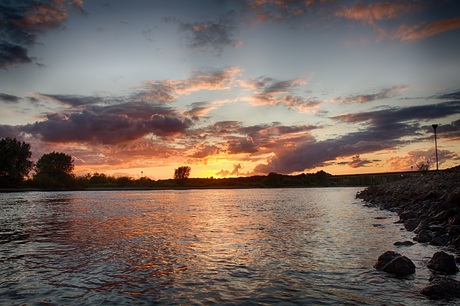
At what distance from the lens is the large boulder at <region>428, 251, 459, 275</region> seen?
11.6 meters

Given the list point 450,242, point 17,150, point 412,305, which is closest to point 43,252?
point 412,305

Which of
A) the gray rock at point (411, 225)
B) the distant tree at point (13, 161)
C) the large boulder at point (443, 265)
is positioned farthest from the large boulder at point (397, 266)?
the distant tree at point (13, 161)

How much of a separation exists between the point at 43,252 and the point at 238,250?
A: 985 cm

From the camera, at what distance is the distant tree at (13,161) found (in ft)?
475

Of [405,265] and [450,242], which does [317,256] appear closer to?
[405,265]

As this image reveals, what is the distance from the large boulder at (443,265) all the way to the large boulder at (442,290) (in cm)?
227

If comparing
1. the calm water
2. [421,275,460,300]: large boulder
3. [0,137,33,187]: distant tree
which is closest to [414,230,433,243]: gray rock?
the calm water

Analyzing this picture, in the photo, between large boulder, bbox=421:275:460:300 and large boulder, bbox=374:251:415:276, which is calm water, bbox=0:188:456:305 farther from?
large boulder, bbox=374:251:415:276

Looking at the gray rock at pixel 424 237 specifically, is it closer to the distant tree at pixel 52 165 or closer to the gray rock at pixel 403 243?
the gray rock at pixel 403 243

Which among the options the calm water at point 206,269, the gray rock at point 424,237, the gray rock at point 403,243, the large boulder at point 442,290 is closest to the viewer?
the large boulder at point 442,290

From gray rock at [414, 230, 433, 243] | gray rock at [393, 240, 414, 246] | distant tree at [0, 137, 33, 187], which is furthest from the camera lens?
distant tree at [0, 137, 33, 187]

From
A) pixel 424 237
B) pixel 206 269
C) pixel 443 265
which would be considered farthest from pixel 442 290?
pixel 424 237

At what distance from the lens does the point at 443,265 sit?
38.6 ft

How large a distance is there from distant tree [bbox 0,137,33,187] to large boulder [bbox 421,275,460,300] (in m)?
169
